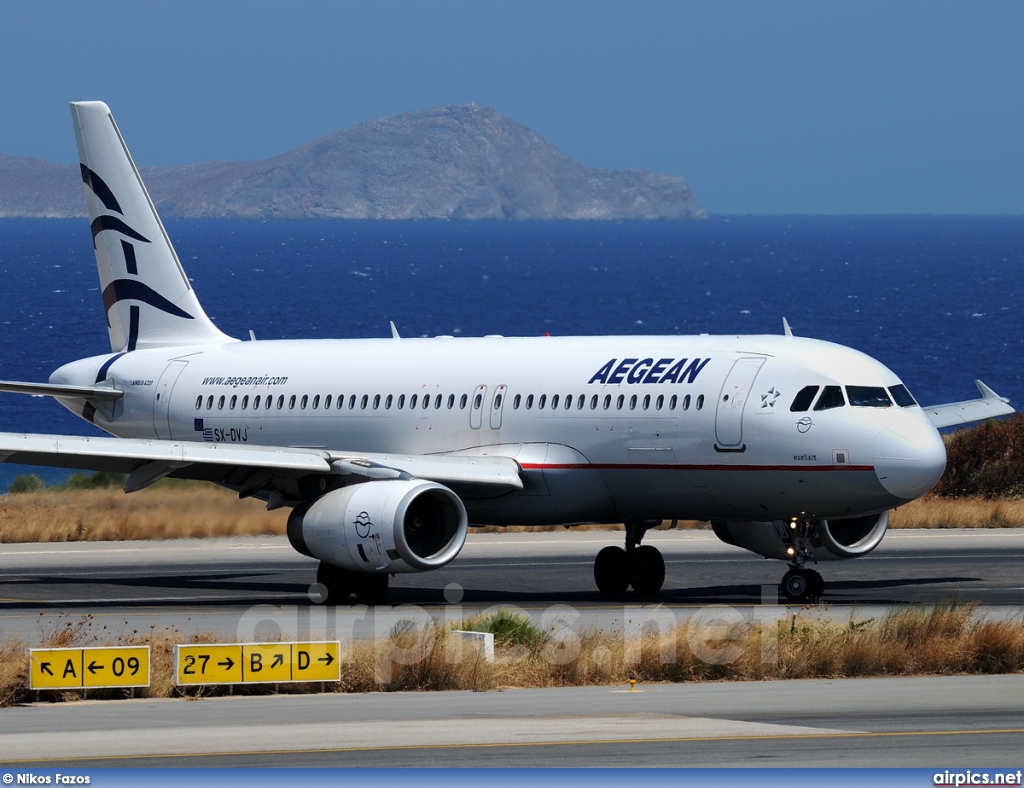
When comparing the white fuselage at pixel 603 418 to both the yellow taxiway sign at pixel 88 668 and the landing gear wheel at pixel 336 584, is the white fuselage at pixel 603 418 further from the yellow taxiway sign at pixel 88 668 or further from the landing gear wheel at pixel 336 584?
the yellow taxiway sign at pixel 88 668

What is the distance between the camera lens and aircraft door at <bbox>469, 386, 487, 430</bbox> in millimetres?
33719

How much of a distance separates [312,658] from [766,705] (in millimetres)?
4988

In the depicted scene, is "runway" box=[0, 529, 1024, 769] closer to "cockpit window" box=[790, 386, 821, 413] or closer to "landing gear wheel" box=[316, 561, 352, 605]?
"landing gear wheel" box=[316, 561, 352, 605]

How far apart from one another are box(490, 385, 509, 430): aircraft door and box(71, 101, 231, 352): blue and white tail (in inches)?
355

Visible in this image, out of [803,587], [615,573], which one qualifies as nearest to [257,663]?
[803,587]

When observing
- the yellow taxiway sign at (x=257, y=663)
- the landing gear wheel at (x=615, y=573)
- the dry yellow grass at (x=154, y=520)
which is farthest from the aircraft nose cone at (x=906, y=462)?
the dry yellow grass at (x=154, y=520)

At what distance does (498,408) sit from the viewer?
33.4 m

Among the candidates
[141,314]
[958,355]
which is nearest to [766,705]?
[141,314]

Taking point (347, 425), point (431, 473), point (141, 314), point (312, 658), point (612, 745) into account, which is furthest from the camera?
point (141, 314)

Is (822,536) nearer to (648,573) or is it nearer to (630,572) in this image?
(648,573)

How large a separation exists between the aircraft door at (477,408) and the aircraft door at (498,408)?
278mm

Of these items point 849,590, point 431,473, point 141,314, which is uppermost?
point 141,314

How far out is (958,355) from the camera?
465 feet

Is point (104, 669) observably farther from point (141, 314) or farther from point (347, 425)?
point (141, 314)
